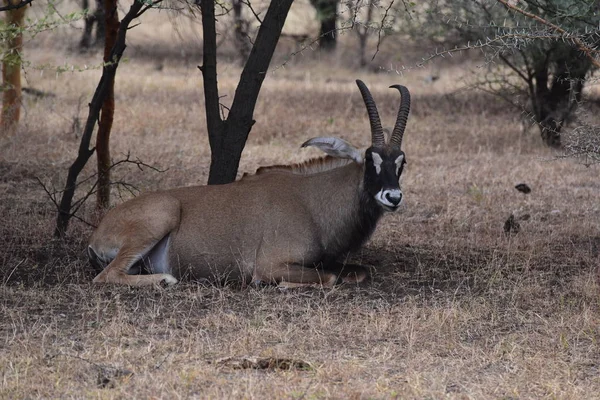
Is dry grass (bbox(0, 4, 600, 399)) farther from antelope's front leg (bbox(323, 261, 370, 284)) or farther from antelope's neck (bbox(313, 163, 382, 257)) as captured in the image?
antelope's neck (bbox(313, 163, 382, 257))

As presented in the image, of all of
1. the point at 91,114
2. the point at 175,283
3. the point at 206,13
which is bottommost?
the point at 175,283

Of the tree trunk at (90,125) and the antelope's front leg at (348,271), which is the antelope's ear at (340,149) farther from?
the tree trunk at (90,125)

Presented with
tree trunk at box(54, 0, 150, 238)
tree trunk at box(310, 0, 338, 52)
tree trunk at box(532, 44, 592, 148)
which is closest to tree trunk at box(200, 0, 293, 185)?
tree trunk at box(54, 0, 150, 238)

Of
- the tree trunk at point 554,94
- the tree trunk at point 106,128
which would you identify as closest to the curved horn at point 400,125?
the tree trunk at point 106,128

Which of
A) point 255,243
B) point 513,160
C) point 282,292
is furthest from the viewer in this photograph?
point 513,160

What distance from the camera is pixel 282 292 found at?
23.2 ft

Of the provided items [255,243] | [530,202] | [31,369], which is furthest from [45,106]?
[31,369]

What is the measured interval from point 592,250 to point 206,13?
13.2 feet

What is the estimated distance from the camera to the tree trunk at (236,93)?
8414mm

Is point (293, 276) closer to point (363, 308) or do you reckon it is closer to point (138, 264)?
point (363, 308)

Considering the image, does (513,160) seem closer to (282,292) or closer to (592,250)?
(592,250)

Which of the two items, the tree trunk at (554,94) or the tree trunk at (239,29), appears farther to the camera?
the tree trunk at (554,94)

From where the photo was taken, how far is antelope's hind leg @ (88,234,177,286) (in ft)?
23.7

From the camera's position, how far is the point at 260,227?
7.57 m
